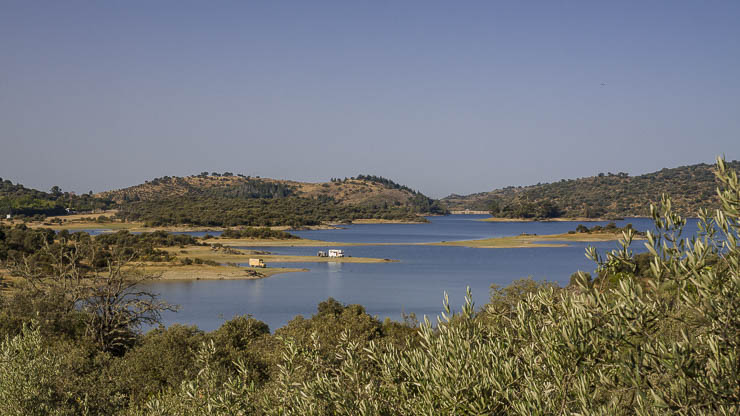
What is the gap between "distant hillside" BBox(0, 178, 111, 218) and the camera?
122375 mm

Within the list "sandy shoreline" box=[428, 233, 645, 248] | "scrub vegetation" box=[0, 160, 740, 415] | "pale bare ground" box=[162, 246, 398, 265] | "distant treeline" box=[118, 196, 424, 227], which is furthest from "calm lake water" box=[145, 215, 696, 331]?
"distant treeline" box=[118, 196, 424, 227]

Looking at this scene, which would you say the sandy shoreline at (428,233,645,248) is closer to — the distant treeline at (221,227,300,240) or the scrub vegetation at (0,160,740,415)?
the distant treeline at (221,227,300,240)

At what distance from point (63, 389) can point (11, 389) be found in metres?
2.21

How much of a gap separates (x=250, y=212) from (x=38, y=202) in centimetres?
4294

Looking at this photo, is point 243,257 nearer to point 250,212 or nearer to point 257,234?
point 257,234

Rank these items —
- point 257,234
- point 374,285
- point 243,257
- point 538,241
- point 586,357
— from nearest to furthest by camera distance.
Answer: point 586,357, point 374,285, point 243,257, point 538,241, point 257,234

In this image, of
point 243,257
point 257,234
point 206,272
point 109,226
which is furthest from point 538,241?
point 109,226

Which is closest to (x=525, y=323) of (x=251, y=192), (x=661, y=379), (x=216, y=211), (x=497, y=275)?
(x=661, y=379)

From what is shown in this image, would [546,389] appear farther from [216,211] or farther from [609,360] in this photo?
[216,211]

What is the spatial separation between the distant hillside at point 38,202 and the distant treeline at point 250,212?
10.3 m

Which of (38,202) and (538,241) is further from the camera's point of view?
(38,202)

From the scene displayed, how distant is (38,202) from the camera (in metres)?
132

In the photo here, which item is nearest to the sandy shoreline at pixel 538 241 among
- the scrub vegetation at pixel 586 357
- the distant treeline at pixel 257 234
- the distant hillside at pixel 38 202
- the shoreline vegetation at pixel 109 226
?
the distant treeline at pixel 257 234

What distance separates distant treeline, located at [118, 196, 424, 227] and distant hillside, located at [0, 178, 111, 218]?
10.3 metres
